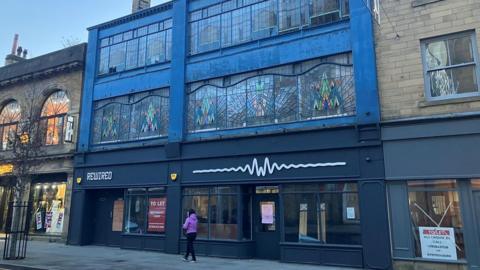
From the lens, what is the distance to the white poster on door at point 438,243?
10.8 metres

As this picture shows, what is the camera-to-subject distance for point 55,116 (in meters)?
20.7

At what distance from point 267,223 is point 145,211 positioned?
5.58m

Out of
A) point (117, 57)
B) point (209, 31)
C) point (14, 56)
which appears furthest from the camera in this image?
point (14, 56)

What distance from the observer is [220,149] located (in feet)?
49.1

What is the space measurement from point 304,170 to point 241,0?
7383 millimetres

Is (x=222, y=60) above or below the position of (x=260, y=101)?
above

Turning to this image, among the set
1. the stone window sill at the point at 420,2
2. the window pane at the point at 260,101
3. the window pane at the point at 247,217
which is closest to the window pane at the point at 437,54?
the stone window sill at the point at 420,2

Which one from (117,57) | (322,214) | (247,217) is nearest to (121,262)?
(247,217)

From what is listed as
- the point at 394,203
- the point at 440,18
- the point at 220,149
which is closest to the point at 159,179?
the point at 220,149

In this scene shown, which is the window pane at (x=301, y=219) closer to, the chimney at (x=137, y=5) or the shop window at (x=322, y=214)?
the shop window at (x=322, y=214)

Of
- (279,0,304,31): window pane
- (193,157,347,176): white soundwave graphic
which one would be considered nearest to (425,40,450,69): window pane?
(193,157,347,176): white soundwave graphic

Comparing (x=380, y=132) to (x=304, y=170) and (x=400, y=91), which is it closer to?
(x=400, y=91)

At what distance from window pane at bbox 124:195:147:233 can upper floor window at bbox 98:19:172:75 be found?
6.04m

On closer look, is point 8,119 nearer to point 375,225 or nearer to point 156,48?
point 156,48
